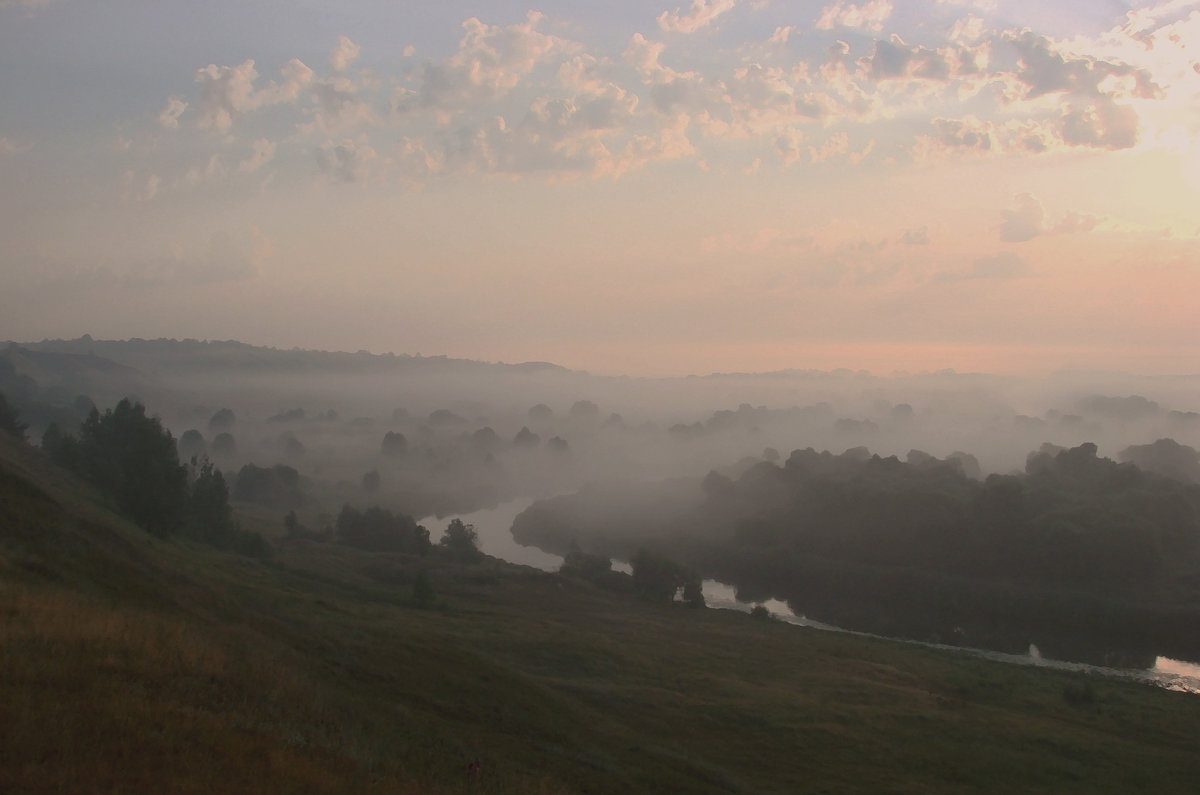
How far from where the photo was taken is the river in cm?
6103

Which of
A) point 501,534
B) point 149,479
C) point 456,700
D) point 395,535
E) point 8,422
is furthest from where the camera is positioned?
point 501,534

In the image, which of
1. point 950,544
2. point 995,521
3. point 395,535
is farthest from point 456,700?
point 995,521

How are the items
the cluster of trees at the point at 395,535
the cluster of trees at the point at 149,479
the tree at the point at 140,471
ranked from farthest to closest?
the cluster of trees at the point at 395,535 → the cluster of trees at the point at 149,479 → the tree at the point at 140,471

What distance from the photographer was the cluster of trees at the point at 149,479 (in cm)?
5753

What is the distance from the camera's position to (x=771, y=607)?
88.2 meters

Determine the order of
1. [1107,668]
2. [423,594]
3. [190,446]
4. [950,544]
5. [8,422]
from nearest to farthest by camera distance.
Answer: [423,594] < [1107,668] < [8,422] < [950,544] < [190,446]

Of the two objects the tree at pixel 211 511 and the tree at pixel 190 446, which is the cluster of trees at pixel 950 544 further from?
the tree at pixel 190 446

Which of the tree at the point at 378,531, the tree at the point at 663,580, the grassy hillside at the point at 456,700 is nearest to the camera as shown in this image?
the grassy hillside at the point at 456,700

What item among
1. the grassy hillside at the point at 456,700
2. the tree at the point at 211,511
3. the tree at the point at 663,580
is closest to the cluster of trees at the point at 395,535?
the tree at the point at 211,511

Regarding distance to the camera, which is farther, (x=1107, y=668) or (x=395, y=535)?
(x=395, y=535)

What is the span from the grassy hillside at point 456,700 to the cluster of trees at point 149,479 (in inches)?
125

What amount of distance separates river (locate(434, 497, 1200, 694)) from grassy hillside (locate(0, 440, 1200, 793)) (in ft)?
35.6

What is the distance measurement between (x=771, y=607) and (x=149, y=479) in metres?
66.6

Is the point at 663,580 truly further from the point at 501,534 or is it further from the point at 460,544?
the point at 501,534
